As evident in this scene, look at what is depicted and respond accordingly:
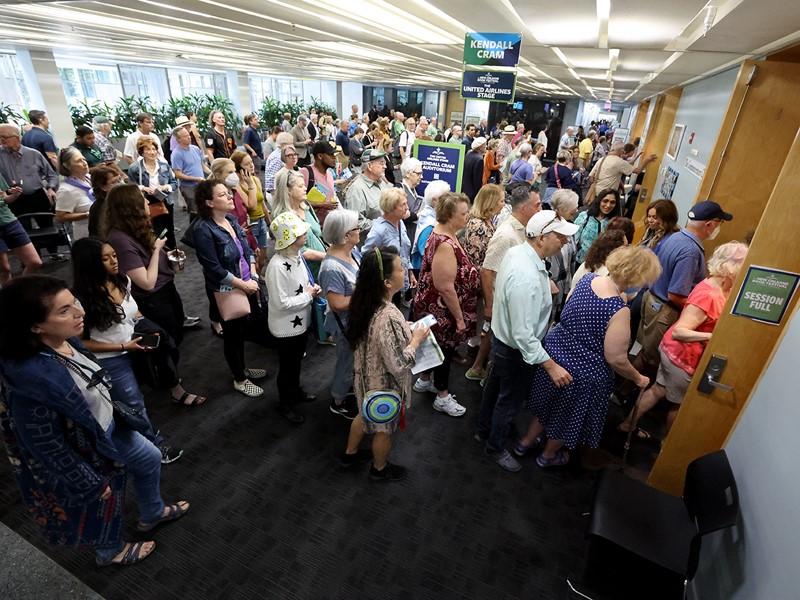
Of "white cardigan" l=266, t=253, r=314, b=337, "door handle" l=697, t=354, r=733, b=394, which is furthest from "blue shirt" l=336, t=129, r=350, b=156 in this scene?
"door handle" l=697, t=354, r=733, b=394

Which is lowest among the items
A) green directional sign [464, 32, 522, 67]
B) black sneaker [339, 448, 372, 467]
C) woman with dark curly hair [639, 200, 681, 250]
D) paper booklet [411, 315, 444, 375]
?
black sneaker [339, 448, 372, 467]

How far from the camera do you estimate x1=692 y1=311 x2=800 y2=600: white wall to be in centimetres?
144

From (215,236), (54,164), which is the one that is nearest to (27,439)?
(215,236)

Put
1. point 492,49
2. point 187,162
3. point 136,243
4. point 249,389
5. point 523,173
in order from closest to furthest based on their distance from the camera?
point 136,243, point 249,389, point 492,49, point 187,162, point 523,173

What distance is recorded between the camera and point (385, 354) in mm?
2209

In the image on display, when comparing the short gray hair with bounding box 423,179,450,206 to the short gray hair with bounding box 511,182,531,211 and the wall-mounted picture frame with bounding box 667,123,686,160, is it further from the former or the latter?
the wall-mounted picture frame with bounding box 667,123,686,160

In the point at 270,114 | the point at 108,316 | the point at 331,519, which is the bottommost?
the point at 331,519

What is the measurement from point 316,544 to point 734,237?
15.2ft

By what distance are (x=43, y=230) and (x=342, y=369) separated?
15.0 ft

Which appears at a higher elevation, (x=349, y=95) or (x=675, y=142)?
(x=349, y=95)

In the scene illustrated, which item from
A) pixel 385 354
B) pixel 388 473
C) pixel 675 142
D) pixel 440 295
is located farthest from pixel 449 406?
pixel 675 142

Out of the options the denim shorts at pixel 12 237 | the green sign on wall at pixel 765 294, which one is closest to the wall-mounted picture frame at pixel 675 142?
the green sign on wall at pixel 765 294

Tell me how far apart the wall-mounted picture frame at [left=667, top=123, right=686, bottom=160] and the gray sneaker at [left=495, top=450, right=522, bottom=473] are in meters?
5.84

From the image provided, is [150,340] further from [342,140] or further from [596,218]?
[342,140]
